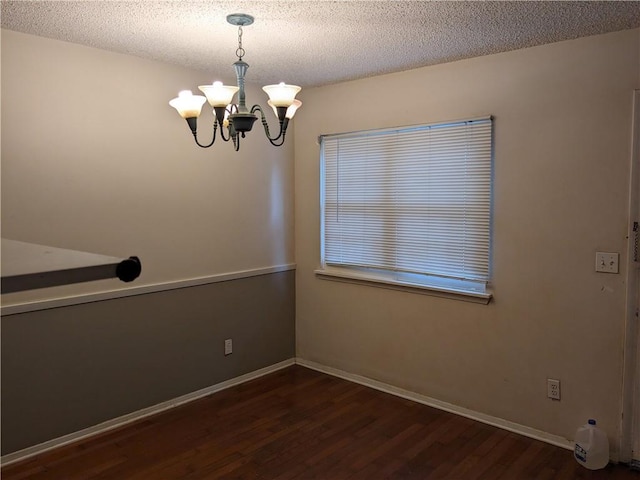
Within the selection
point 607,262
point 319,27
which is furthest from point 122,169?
point 607,262

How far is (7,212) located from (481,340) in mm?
2966

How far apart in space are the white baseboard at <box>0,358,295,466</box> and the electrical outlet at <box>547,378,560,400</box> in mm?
2163

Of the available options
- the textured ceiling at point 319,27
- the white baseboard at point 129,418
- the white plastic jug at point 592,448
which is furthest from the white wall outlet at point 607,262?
the white baseboard at point 129,418

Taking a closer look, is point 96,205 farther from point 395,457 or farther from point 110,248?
point 395,457

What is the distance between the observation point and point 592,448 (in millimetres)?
2770

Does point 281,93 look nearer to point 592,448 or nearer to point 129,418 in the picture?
point 129,418

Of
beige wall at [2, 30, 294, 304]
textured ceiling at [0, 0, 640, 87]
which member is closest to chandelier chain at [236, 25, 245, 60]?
textured ceiling at [0, 0, 640, 87]

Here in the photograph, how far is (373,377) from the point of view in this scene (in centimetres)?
394

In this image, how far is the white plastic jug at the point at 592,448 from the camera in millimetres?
2756

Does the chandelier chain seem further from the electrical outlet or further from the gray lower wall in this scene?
the electrical outlet

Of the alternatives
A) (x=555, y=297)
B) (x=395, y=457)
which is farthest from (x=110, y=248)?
(x=555, y=297)

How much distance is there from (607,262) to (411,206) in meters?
1.30

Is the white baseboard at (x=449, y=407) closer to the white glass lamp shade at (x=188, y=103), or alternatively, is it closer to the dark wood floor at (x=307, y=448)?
the dark wood floor at (x=307, y=448)

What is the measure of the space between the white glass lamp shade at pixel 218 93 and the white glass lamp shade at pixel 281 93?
0.17 meters
